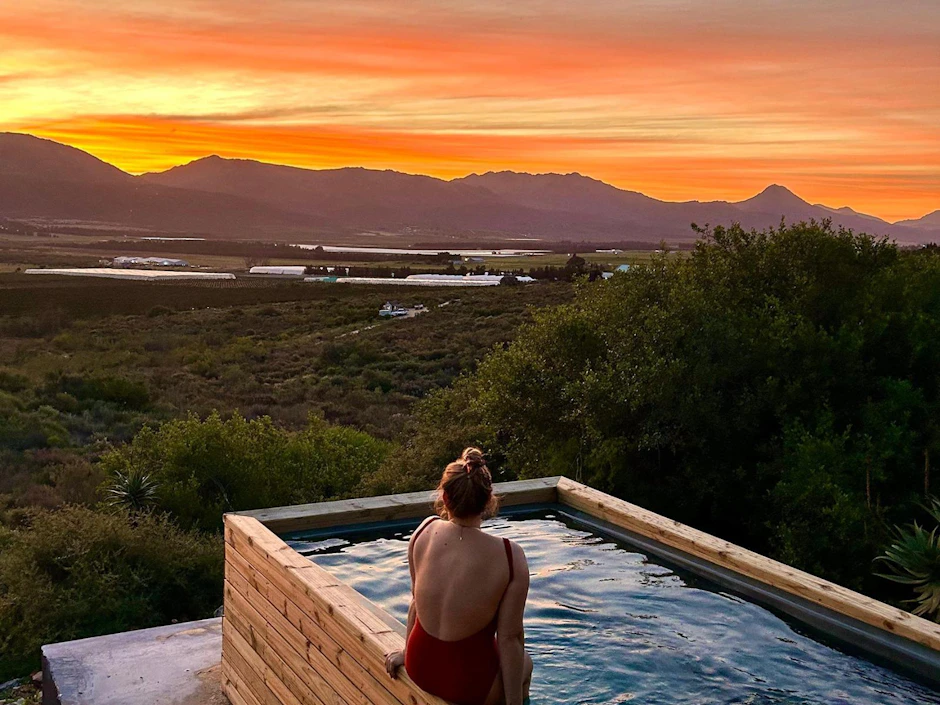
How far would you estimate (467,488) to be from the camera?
149 inches

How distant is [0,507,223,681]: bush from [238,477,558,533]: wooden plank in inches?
96.9

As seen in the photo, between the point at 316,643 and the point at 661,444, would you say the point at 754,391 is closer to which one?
the point at 661,444

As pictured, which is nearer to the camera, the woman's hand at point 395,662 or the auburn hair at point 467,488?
the auburn hair at point 467,488

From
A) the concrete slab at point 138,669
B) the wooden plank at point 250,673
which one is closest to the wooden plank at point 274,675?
the wooden plank at point 250,673

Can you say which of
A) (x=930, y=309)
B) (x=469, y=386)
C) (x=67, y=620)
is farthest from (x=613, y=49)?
(x=67, y=620)

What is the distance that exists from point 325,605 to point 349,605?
0.16 meters

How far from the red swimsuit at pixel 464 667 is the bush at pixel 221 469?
7.15 m

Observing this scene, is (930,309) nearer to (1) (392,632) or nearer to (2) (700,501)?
(2) (700,501)

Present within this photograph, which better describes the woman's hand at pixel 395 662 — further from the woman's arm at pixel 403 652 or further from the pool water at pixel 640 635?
the pool water at pixel 640 635

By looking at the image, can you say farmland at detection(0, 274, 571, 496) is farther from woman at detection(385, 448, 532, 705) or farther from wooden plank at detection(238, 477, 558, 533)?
woman at detection(385, 448, 532, 705)

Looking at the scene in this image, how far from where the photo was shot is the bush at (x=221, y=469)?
10938mm

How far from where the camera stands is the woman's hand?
4.20 m

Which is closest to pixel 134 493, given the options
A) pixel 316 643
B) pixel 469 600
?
pixel 316 643

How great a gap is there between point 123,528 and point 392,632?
5.46m
